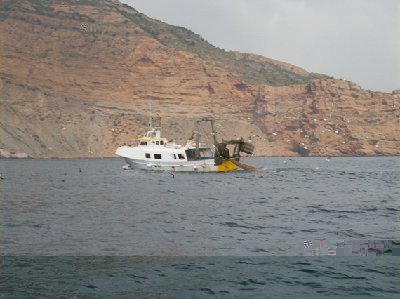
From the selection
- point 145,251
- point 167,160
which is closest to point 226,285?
point 145,251

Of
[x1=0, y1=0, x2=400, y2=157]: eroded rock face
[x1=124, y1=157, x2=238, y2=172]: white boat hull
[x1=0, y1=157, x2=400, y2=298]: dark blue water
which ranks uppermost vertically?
[x1=0, y1=0, x2=400, y2=157]: eroded rock face

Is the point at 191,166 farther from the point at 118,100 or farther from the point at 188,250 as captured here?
the point at 118,100

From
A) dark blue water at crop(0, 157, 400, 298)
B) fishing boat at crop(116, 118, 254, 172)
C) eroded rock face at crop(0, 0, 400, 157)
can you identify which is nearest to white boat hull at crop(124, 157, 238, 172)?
Answer: fishing boat at crop(116, 118, 254, 172)

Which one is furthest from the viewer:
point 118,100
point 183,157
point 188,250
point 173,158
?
point 118,100

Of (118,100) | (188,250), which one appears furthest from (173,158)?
(118,100)

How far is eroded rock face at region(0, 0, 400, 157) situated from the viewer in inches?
6156

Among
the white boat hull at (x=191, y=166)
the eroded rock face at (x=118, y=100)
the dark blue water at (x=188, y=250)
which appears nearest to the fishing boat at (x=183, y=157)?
the white boat hull at (x=191, y=166)

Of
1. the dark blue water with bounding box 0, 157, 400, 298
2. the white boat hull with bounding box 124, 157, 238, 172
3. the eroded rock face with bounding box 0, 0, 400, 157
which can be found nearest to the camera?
the dark blue water with bounding box 0, 157, 400, 298

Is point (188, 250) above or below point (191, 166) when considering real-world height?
below

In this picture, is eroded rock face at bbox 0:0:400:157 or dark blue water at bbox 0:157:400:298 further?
eroded rock face at bbox 0:0:400:157

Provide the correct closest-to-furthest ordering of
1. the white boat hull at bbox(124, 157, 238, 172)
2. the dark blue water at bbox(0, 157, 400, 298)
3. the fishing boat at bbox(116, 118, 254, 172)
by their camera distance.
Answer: the dark blue water at bbox(0, 157, 400, 298) < the fishing boat at bbox(116, 118, 254, 172) < the white boat hull at bbox(124, 157, 238, 172)

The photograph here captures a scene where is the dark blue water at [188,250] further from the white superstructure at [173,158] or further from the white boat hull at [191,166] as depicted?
the white boat hull at [191,166]

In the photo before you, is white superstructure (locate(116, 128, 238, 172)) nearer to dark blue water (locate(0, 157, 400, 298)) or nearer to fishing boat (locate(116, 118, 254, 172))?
fishing boat (locate(116, 118, 254, 172))

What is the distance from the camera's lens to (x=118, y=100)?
170 meters
